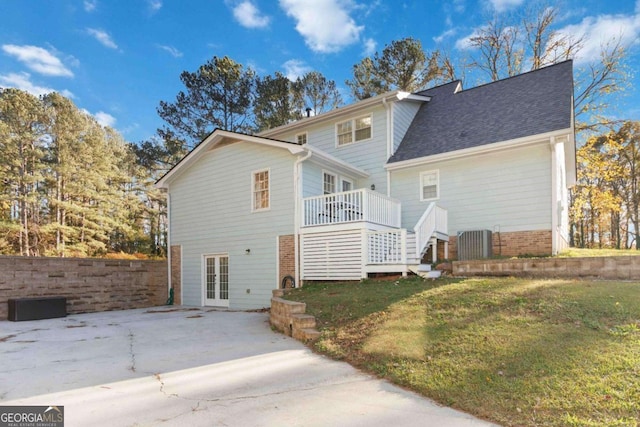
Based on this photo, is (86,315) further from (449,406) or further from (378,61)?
(378,61)

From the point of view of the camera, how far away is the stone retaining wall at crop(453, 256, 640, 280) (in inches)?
292

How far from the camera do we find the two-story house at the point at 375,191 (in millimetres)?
10258

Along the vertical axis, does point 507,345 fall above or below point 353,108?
below

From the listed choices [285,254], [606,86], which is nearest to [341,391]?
[285,254]

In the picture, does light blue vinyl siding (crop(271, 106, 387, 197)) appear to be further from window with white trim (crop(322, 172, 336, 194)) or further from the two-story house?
window with white trim (crop(322, 172, 336, 194))

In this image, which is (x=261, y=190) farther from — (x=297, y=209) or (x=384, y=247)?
(x=384, y=247)

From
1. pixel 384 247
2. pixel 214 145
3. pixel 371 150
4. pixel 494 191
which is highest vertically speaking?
pixel 214 145

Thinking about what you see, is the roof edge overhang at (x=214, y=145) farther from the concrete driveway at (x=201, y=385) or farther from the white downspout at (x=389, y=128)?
the concrete driveway at (x=201, y=385)

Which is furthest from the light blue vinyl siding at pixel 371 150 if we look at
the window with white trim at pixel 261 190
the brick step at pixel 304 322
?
the brick step at pixel 304 322

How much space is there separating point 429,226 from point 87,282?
1095 centimetres

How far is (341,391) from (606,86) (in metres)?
23.1

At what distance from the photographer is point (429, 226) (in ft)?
33.7

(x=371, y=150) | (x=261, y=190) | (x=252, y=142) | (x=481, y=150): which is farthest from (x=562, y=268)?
(x=252, y=142)

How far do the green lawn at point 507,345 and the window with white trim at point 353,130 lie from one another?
7.60 m
